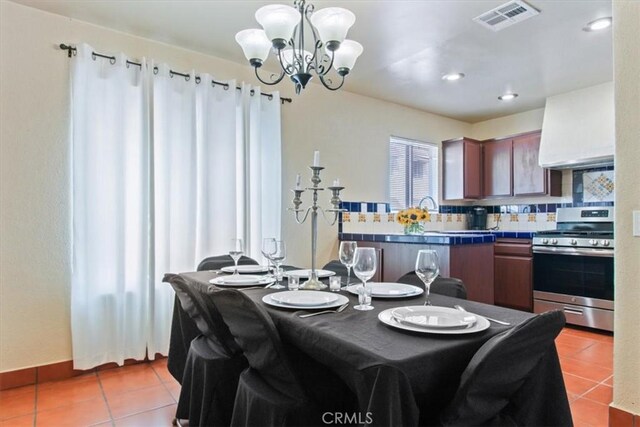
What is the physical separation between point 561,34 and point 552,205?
93.5 inches

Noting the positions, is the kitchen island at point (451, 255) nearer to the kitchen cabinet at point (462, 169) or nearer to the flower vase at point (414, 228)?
the flower vase at point (414, 228)

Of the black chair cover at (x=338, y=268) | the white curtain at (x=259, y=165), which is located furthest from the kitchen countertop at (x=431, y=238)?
the black chair cover at (x=338, y=268)

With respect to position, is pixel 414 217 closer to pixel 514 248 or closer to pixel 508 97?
pixel 514 248

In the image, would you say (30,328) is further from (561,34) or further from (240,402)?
(561,34)

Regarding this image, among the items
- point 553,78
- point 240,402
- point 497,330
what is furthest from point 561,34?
point 240,402

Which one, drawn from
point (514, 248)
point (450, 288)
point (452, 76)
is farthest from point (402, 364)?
point (514, 248)

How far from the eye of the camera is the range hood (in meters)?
3.73

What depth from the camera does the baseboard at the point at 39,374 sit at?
240 centimetres

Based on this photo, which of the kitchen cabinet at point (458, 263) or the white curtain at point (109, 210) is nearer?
the white curtain at point (109, 210)

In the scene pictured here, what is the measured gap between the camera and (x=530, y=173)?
4488mm

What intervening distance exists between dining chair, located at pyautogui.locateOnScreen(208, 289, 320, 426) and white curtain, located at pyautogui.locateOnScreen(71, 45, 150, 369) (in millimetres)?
1675

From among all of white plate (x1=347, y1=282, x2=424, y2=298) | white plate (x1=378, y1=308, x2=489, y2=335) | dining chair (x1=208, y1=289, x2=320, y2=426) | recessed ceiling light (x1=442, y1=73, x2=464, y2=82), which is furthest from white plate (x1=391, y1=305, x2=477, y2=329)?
recessed ceiling light (x1=442, y1=73, x2=464, y2=82)

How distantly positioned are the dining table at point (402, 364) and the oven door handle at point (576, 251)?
2888mm

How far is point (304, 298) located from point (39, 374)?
2.15 m
